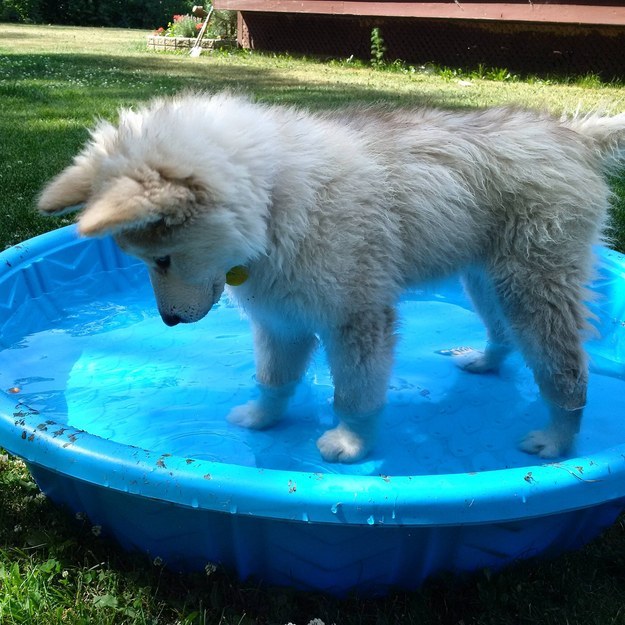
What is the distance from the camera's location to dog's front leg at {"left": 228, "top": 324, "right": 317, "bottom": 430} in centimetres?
296

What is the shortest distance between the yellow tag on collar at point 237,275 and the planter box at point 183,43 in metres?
14.5

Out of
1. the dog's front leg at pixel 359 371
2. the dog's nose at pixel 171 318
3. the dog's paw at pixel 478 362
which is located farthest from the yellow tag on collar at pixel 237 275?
the dog's paw at pixel 478 362

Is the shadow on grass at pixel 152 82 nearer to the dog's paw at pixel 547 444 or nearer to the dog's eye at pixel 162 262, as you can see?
the dog's paw at pixel 547 444

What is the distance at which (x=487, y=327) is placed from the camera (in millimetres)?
3600

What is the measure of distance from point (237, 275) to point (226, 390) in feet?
4.10

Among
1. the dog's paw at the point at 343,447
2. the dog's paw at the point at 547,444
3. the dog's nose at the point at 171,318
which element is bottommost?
the dog's paw at the point at 547,444

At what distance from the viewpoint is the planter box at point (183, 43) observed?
15.9 meters

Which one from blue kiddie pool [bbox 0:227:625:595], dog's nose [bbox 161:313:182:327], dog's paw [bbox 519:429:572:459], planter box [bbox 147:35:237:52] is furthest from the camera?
planter box [bbox 147:35:237:52]

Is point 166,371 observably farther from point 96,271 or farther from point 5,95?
point 5,95

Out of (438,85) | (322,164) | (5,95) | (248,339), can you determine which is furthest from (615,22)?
(322,164)

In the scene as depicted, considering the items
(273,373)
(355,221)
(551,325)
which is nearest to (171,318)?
(355,221)

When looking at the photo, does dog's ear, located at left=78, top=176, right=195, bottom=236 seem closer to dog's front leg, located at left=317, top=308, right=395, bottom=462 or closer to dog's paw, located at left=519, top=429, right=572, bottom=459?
dog's front leg, located at left=317, top=308, right=395, bottom=462

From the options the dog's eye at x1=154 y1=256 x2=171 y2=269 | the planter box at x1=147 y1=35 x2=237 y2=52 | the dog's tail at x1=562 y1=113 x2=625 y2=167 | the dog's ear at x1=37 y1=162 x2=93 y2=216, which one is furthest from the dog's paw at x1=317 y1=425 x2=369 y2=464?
the planter box at x1=147 y1=35 x2=237 y2=52

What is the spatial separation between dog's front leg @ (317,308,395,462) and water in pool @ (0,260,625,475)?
14 cm
